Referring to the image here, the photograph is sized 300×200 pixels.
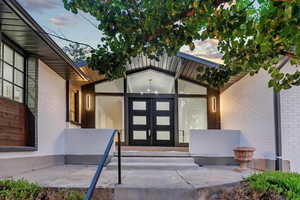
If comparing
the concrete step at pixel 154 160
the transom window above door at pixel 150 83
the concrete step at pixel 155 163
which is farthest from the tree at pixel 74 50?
the concrete step at pixel 155 163

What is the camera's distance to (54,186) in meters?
4.44

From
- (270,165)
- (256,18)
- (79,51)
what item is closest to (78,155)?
(270,165)

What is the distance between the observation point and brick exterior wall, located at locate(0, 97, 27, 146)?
588cm

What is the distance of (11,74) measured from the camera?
20.9 feet

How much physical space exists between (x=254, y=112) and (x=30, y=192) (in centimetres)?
642

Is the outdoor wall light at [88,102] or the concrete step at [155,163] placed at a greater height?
the outdoor wall light at [88,102]

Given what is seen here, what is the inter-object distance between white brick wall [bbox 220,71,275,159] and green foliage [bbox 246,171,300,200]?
336 centimetres

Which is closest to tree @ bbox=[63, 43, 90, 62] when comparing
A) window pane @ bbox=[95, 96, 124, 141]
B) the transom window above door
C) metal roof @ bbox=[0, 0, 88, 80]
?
the transom window above door

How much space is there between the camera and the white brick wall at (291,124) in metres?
6.63

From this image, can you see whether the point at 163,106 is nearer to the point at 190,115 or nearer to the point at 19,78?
the point at 190,115

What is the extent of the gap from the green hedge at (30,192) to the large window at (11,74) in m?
2.46

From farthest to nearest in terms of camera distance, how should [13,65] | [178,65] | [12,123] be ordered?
[178,65], [13,65], [12,123]

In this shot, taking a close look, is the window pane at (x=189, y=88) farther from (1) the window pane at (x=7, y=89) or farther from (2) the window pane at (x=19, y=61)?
(1) the window pane at (x=7, y=89)

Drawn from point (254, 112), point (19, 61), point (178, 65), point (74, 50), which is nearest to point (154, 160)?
point (254, 112)
